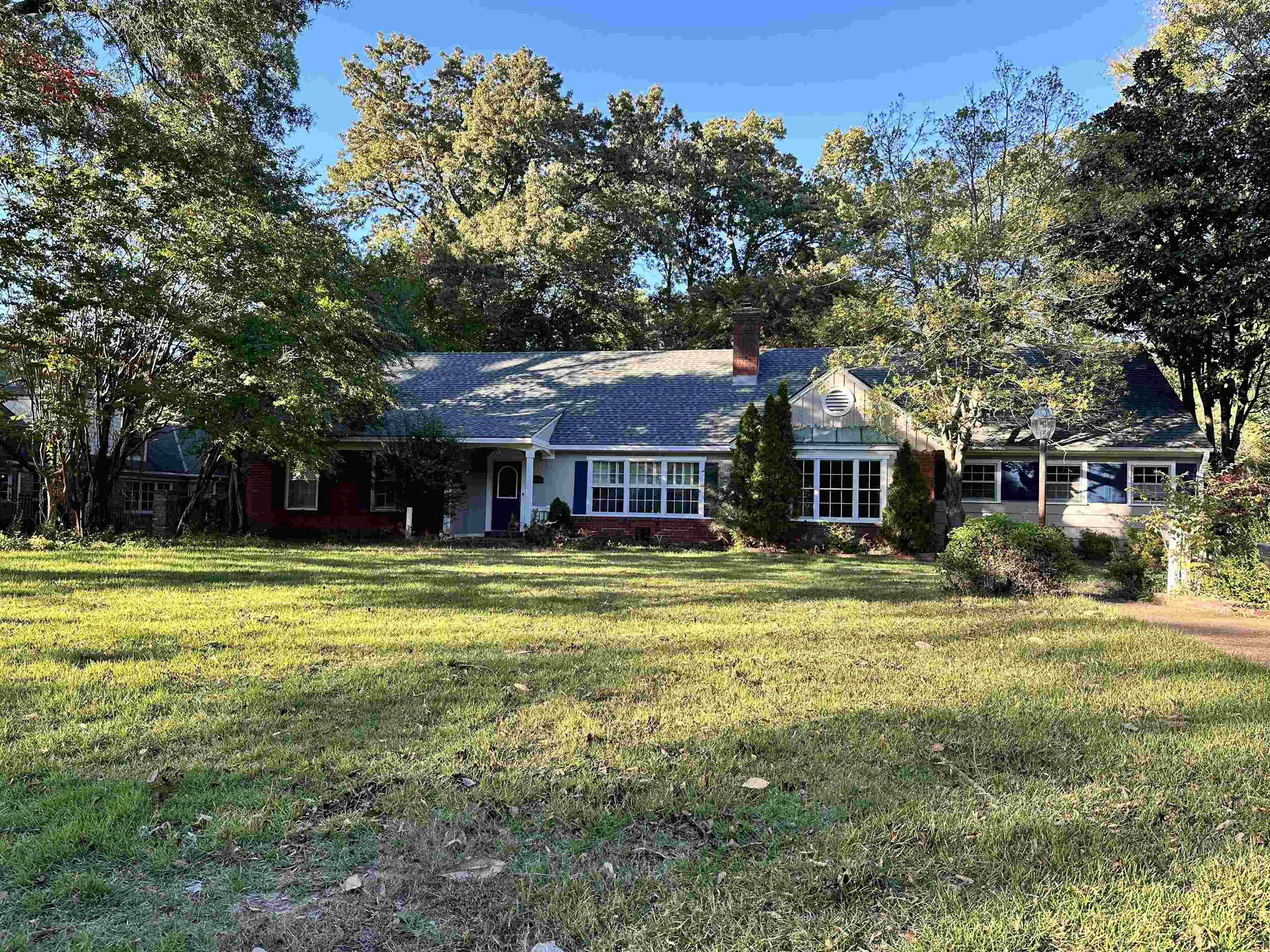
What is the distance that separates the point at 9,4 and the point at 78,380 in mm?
6370

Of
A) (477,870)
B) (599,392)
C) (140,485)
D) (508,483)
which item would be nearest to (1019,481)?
(599,392)

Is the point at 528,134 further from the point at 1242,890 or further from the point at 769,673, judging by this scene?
the point at 1242,890

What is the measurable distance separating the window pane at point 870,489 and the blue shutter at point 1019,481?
3227 millimetres

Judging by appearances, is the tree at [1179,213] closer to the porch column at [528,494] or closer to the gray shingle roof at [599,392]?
the gray shingle roof at [599,392]

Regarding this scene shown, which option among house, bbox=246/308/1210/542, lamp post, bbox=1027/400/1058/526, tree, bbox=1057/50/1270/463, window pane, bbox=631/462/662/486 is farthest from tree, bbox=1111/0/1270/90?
window pane, bbox=631/462/662/486

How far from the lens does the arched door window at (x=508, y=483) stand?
21578mm

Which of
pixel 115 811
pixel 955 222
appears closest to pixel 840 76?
pixel 955 222

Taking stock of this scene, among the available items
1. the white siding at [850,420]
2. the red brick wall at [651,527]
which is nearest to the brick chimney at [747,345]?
the white siding at [850,420]

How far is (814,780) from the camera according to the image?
3611mm

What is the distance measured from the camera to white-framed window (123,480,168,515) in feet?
82.7

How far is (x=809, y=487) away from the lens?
19.8 metres

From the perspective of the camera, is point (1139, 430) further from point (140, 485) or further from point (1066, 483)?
point (140, 485)

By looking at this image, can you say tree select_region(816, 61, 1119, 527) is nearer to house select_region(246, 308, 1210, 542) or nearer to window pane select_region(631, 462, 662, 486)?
house select_region(246, 308, 1210, 542)

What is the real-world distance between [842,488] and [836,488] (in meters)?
0.14
